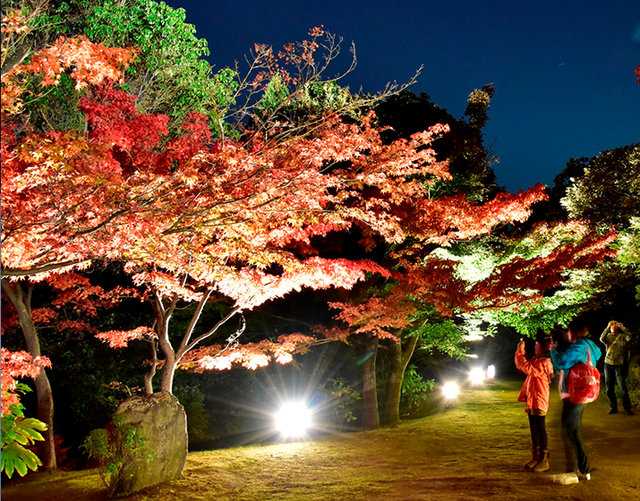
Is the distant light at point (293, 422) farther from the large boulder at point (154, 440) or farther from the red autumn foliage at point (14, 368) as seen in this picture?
the red autumn foliage at point (14, 368)

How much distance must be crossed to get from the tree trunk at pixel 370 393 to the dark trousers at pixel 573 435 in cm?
623

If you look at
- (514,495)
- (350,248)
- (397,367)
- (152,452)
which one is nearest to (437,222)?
(350,248)

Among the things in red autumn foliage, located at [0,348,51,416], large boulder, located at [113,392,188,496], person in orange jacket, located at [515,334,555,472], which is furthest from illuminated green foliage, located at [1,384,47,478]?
person in orange jacket, located at [515,334,555,472]

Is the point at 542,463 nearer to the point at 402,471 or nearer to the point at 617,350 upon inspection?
the point at 402,471

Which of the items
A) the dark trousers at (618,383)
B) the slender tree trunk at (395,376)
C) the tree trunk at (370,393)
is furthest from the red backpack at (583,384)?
the slender tree trunk at (395,376)

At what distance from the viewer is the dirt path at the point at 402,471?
4730 mm

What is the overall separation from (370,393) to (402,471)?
17.1ft

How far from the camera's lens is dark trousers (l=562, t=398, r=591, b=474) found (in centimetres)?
450

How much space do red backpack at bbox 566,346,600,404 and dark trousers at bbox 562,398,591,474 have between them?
0.09 m

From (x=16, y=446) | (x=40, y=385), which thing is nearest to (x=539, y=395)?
(x=16, y=446)

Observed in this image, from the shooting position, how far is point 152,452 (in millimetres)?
5555

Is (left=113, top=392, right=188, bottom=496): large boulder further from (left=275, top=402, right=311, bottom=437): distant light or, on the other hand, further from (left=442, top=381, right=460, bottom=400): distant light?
(left=442, top=381, right=460, bottom=400): distant light

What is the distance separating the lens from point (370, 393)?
1099 centimetres

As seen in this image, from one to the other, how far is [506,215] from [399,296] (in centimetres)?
285
